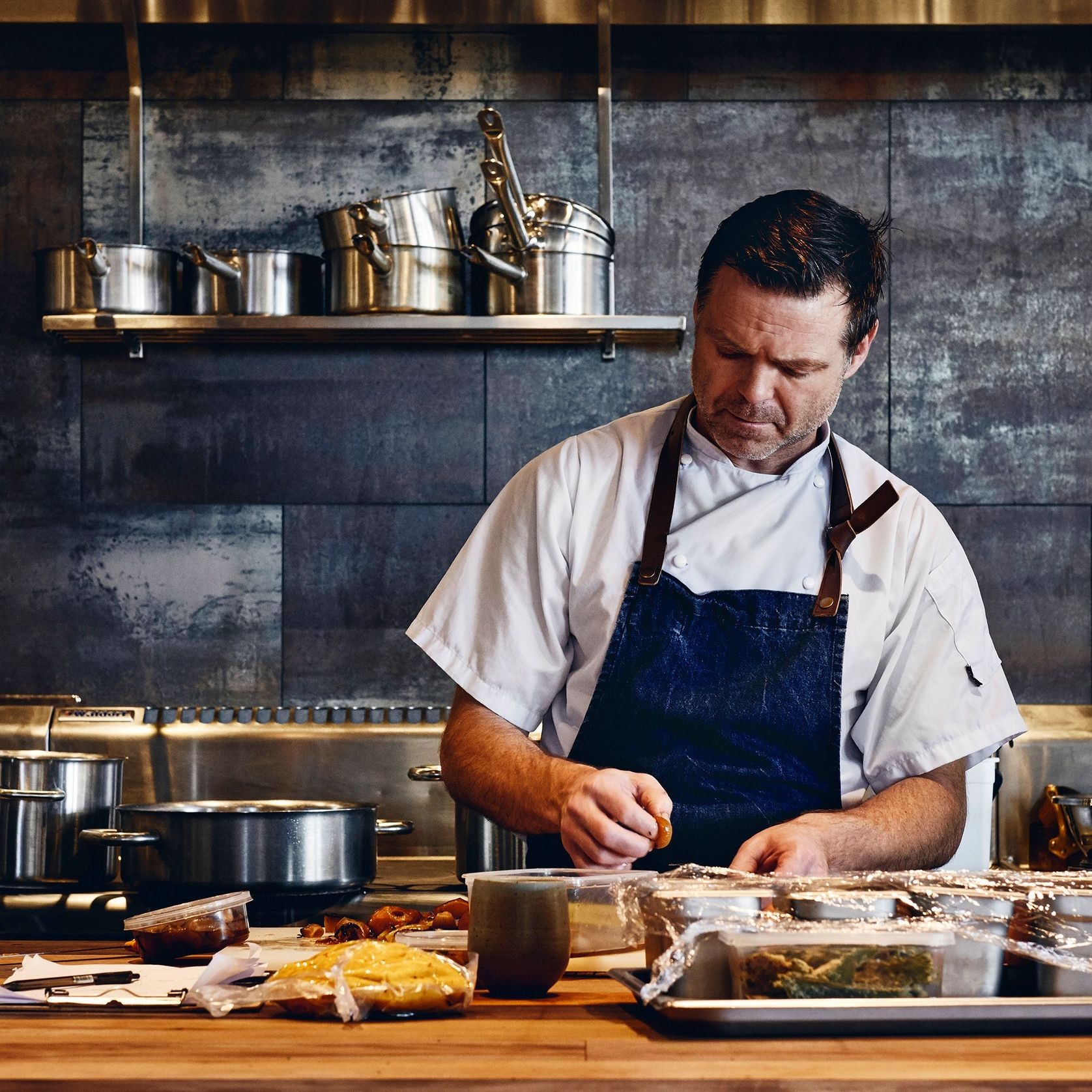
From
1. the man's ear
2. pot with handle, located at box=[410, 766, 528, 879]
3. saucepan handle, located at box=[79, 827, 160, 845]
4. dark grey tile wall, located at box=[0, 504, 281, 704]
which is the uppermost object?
the man's ear

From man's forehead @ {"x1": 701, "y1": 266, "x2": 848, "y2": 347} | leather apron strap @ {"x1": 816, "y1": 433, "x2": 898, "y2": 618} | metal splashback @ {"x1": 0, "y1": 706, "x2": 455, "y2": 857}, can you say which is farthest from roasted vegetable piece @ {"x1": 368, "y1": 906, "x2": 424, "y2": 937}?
metal splashback @ {"x1": 0, "y1": 706, "x2": 455, "y2": 857}

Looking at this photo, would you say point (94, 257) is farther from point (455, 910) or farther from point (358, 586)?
point (455, 910)

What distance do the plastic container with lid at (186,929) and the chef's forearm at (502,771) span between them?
1.14 ft

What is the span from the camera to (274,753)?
2.74 metres

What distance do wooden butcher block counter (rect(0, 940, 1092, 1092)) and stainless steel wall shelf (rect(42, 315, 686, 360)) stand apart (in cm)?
178

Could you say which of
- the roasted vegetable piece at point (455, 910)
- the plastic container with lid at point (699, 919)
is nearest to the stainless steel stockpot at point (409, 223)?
the roasted vegetable piece at point (455, 910)

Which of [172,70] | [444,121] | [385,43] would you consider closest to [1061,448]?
[444,121]

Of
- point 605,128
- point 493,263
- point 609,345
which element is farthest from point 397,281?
point 605,128

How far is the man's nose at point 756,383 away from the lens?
173 cm

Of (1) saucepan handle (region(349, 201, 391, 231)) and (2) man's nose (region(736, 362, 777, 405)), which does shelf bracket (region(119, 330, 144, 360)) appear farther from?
(2) man's nose (region(736, 362, 777, 405))

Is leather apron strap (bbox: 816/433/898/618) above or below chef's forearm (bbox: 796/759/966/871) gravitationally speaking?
above

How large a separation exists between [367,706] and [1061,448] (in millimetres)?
1534

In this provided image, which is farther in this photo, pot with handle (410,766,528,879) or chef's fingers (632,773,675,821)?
pot with handle (410,766,528,879)

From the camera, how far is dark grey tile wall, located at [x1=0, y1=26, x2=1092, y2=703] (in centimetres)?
298
